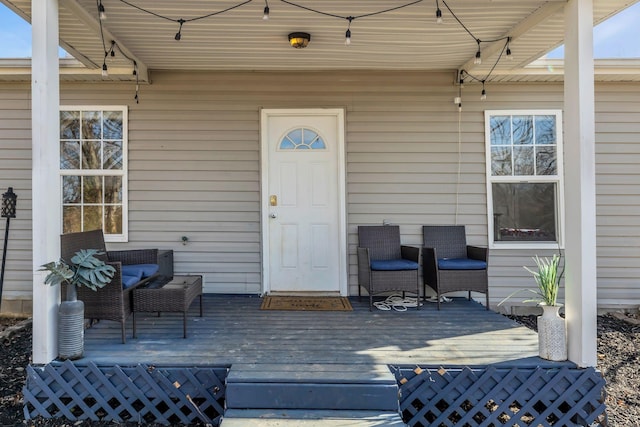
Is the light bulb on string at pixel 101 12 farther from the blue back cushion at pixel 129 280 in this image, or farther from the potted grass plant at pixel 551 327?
the potted grass plant at pixel 551 327

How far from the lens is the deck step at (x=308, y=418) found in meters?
2.15

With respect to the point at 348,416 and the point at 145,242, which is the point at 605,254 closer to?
the point at 348,416

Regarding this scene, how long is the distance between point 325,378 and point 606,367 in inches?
101

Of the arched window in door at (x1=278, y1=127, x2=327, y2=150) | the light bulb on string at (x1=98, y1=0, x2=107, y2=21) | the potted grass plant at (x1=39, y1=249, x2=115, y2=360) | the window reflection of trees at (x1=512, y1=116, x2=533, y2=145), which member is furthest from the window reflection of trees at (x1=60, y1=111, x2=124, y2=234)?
the window reflection of trees at (x1=512, y1=116, x2=533, y2=145)

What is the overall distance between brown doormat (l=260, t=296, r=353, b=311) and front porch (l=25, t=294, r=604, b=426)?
0.96 metres

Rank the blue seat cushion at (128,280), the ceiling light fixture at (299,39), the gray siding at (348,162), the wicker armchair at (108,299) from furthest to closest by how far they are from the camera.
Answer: the gray siding at (348,162)
the ceiling light fixture at (299,39)
the blue seat cushion at (128,280)
the wicker armchair at (108,299)

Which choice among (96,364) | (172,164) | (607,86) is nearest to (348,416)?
(96,364)

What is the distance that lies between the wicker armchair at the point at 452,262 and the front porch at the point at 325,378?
99cm

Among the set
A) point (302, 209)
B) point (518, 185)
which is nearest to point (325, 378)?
point (302, 209)

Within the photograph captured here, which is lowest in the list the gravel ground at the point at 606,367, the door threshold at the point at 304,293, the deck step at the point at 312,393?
the gravel ground at the point at 606,367

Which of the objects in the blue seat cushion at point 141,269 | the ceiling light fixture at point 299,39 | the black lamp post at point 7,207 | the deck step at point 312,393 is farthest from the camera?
the black lamp post at point 7,207

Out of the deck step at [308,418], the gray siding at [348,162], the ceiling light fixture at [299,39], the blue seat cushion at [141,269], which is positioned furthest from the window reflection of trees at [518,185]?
the blue seat cushion at [141,269]

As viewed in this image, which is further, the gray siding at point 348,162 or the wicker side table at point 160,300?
the gray siding at point 348,162

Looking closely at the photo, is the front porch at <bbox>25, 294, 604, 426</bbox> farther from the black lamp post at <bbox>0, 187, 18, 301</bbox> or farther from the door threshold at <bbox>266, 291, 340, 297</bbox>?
the black lamp post at <bbox>0, 187, 18, 301</bbox>
